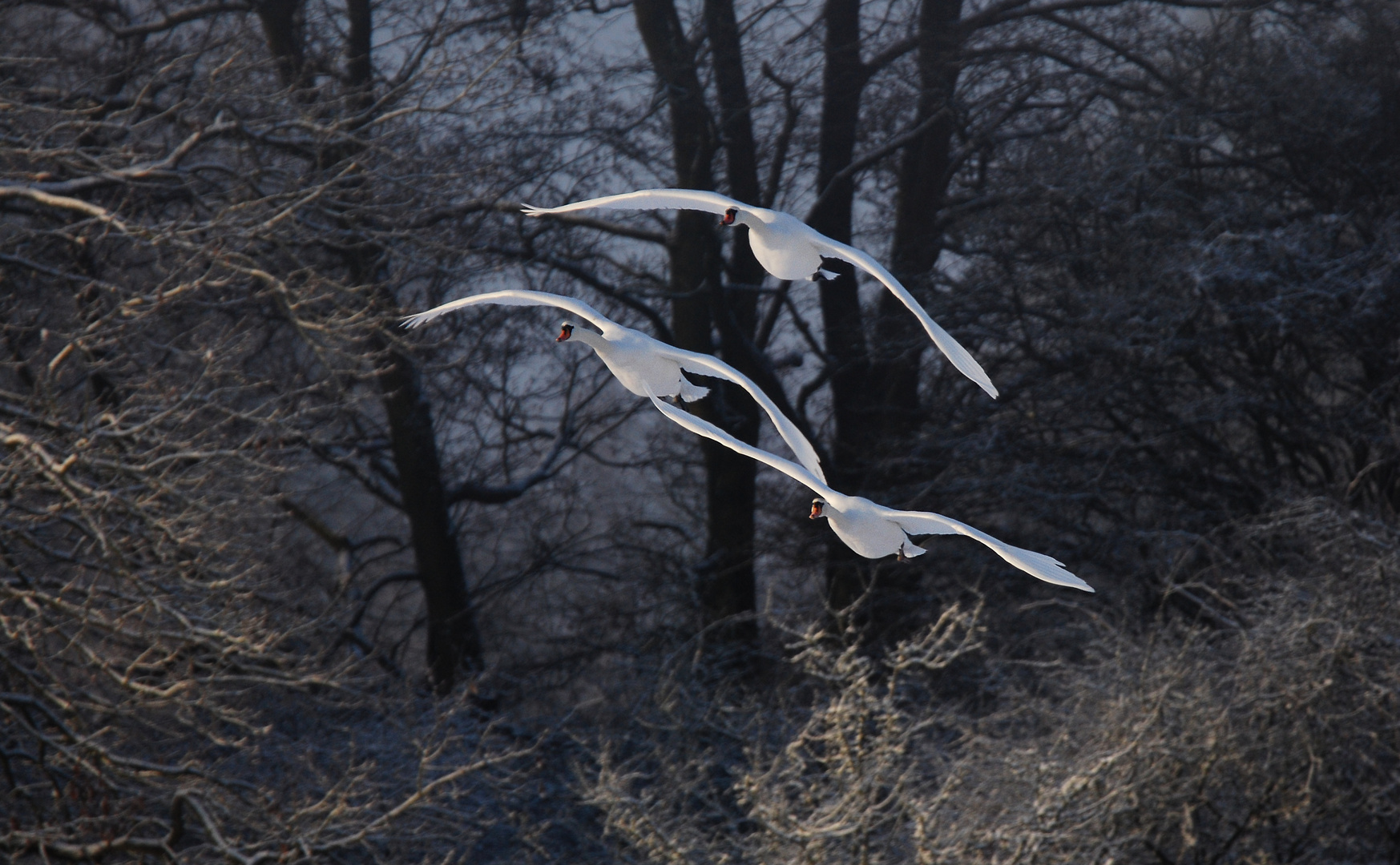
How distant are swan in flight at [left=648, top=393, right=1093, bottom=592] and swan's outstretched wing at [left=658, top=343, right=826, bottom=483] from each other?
3 centimetres

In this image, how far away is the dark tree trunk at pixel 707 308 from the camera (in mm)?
11477

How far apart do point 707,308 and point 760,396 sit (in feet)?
34.7

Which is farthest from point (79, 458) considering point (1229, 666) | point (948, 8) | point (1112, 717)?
point (948, 8)

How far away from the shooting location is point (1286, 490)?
31.4ft

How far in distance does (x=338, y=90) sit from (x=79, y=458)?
4938 mm

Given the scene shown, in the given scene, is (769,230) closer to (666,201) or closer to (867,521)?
(666,201)

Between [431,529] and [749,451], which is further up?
[749,451]

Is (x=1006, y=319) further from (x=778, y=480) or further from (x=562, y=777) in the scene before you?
(x=562, y=777)

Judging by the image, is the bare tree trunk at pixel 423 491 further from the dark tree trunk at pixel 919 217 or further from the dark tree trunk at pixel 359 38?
the dark tree trunk at pixel 919 217

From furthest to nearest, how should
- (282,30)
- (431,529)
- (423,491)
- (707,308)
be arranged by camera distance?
(431,529) → (423,491) → (707,308) → (282,30)

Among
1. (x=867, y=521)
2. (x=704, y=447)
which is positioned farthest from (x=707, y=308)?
(x=867, y=521)

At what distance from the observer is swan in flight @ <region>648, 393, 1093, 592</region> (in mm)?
1444

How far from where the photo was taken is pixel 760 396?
1.53 metres

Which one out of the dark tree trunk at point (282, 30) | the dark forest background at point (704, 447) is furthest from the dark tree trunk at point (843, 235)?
the dark tree trunk at point (282, 30)
